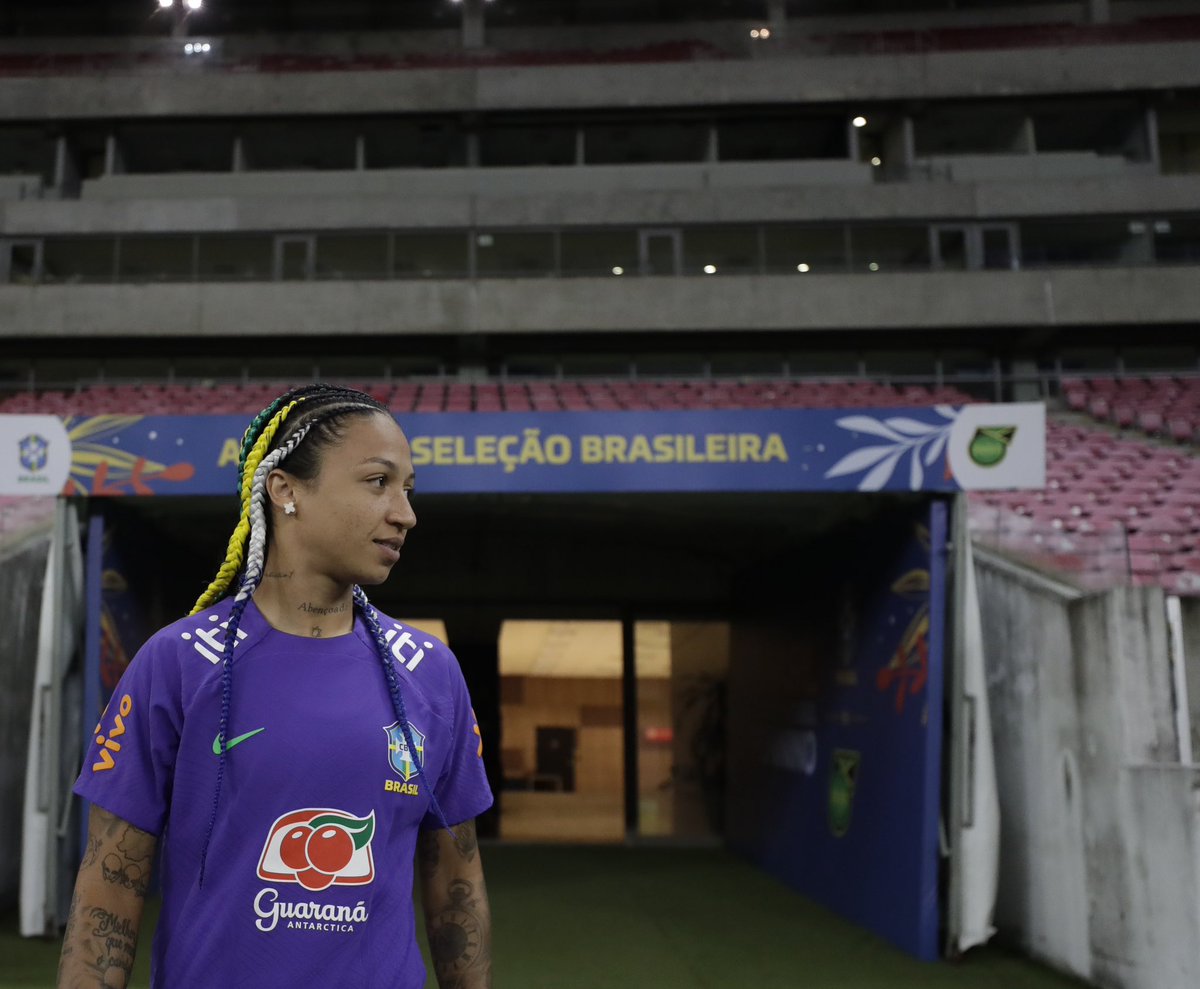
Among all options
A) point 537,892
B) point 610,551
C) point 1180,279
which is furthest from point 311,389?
point 1180,279

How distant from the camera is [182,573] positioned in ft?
31.1

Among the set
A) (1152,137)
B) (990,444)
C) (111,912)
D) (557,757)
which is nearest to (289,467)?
(111,912)

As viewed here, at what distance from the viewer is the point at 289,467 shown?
6.47 feet

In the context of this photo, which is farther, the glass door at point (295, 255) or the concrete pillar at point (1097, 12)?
the concrete pillar at point (1097, 12)

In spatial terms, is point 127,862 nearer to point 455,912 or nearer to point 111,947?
point 111,947

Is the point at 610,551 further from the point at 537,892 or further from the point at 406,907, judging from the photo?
the point at 406,907

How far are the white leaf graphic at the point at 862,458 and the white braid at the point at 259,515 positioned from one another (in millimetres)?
5356

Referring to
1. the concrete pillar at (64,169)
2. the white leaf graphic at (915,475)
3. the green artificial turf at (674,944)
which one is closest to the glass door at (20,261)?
the concrete pillar at (64,169)

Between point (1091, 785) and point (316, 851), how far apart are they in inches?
215

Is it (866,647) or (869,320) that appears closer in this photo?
(866,647)

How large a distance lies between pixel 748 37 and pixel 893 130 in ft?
14.1

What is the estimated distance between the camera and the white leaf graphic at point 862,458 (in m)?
6.93

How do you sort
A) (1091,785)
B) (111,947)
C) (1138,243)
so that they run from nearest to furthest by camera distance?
1. (111,947)
2. (1091,785)
3. (1138,243)

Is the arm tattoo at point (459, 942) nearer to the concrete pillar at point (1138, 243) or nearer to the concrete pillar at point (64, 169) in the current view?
the concrete pillar at point (1138, 243)
